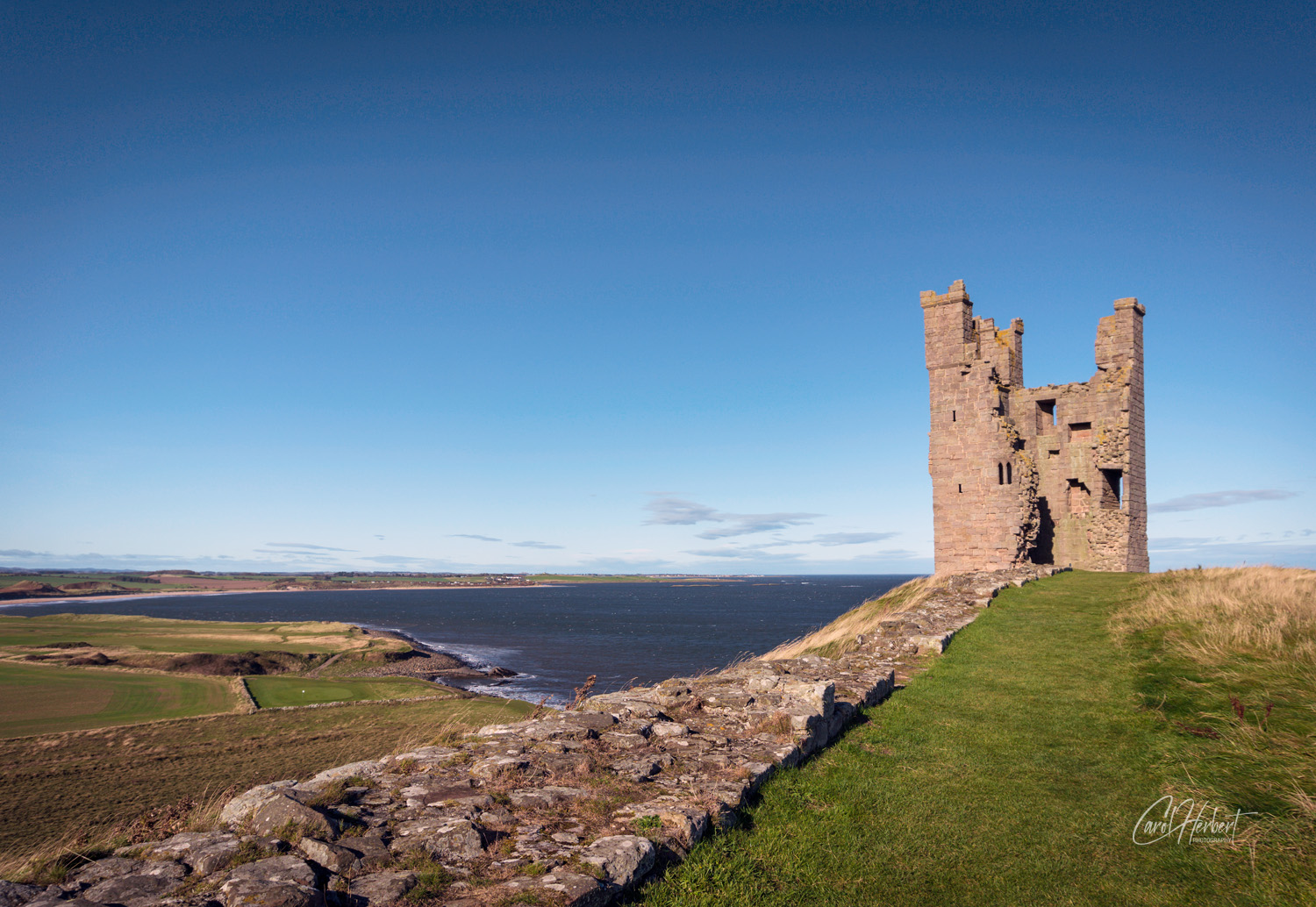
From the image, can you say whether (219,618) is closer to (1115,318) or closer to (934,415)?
(934,415)

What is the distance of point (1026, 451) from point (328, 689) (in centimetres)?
3817

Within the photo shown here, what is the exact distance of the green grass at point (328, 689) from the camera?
35444 millimetres

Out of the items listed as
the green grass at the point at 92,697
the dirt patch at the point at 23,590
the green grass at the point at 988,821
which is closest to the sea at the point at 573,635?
the green grass at the point at 988,821

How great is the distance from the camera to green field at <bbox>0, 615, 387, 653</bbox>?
54.9 m

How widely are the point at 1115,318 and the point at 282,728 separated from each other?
39213 mm

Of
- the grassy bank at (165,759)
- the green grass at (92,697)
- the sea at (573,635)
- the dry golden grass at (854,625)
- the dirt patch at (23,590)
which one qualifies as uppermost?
the dry golden grass at (854,625)

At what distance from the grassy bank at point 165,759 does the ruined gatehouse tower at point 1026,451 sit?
2105 centimetres

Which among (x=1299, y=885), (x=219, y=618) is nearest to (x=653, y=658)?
(x=1299, y=885)

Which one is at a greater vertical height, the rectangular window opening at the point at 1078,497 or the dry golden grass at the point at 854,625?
the rectangular window opening at the point at 1078,497

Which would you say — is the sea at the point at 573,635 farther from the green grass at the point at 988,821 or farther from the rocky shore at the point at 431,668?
the green grass at the point at 988,821

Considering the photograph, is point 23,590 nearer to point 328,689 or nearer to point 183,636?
point 183,636

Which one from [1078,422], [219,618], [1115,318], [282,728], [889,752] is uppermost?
[1115,318]

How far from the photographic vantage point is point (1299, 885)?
470 cm

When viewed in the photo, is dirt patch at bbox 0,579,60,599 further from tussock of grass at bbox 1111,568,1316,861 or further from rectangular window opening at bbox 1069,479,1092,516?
tussock of grass at bbox 1111,568,1316,861
